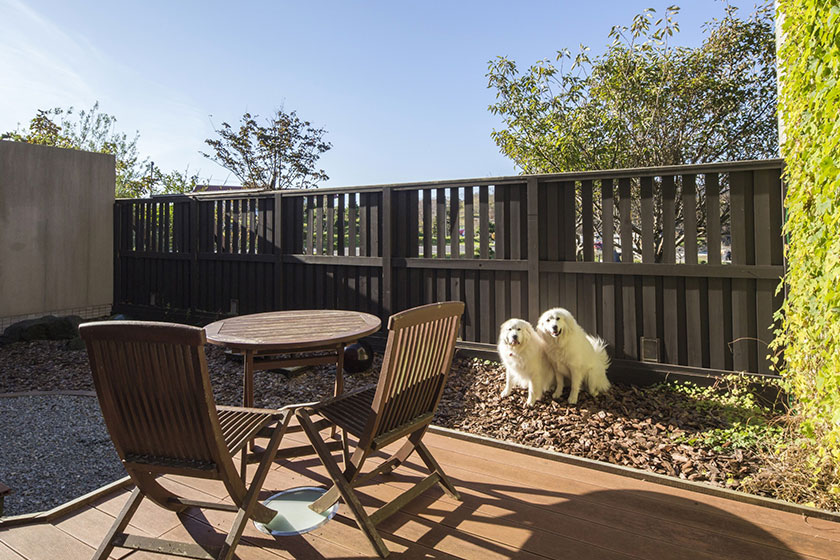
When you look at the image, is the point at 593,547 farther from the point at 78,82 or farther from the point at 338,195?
the point at 78,82

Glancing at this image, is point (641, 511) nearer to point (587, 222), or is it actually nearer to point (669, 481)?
point (669, 481)

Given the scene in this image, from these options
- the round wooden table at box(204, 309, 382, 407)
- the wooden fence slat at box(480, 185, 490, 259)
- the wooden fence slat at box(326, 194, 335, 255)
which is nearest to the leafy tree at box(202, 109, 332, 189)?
the wooden fence slat at box(326, 194, 335, 255)

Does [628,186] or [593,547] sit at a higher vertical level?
[628,186]

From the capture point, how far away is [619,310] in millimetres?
4109

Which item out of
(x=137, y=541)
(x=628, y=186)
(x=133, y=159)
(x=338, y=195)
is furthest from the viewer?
(x=133, y=159)

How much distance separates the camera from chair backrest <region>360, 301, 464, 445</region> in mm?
1822

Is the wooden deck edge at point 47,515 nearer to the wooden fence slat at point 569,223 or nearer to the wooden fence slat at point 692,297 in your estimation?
the wooden fence slat at point 569,223

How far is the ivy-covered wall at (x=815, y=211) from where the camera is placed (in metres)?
1.97

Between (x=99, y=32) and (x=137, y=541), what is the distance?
12.1m

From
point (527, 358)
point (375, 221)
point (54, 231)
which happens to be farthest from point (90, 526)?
point (54, 231)

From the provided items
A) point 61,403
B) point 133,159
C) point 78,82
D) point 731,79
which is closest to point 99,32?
point 78,82

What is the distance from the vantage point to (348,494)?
1.85 m

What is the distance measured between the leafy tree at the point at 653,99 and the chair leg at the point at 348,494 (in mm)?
5409

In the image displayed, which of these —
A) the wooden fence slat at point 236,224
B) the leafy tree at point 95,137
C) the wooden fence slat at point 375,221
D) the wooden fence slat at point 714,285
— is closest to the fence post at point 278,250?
the wooden fence slat at point 236,224
